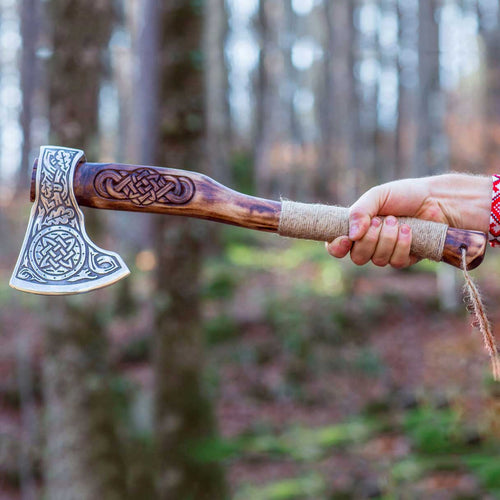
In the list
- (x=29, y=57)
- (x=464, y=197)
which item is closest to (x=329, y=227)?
(x=464, y=197)

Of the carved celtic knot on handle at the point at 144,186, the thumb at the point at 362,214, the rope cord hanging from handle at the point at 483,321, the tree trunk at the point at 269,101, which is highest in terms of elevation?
the tree trunk at the point at 269,101

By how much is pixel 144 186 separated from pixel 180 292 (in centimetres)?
355

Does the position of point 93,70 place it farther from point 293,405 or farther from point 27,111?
point 27,111

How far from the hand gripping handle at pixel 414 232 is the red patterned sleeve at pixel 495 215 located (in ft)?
0.89

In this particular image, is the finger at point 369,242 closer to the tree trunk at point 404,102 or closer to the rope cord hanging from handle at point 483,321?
the rope cord hanging from handle at point 483,321

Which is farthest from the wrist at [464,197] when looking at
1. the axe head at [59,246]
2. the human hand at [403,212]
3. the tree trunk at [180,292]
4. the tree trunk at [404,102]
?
the tree trunk at [404,102]

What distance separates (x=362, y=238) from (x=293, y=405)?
6.61m

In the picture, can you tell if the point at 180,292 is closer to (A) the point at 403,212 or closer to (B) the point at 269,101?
(A) the point at 403,212

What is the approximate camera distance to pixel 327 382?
29.8ft

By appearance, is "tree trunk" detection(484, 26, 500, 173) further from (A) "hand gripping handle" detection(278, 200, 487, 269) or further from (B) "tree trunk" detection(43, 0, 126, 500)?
(A) "hand gripping handle" detection(278, 200, 487, 269)

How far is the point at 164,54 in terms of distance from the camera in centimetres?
558

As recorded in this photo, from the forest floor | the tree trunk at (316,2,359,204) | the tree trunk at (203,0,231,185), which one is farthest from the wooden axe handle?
the tree trunk at (316,2,359,204)

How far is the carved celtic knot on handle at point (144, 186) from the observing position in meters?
2.17

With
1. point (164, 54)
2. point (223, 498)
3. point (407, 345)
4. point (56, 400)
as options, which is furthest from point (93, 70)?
point (407, 345)
